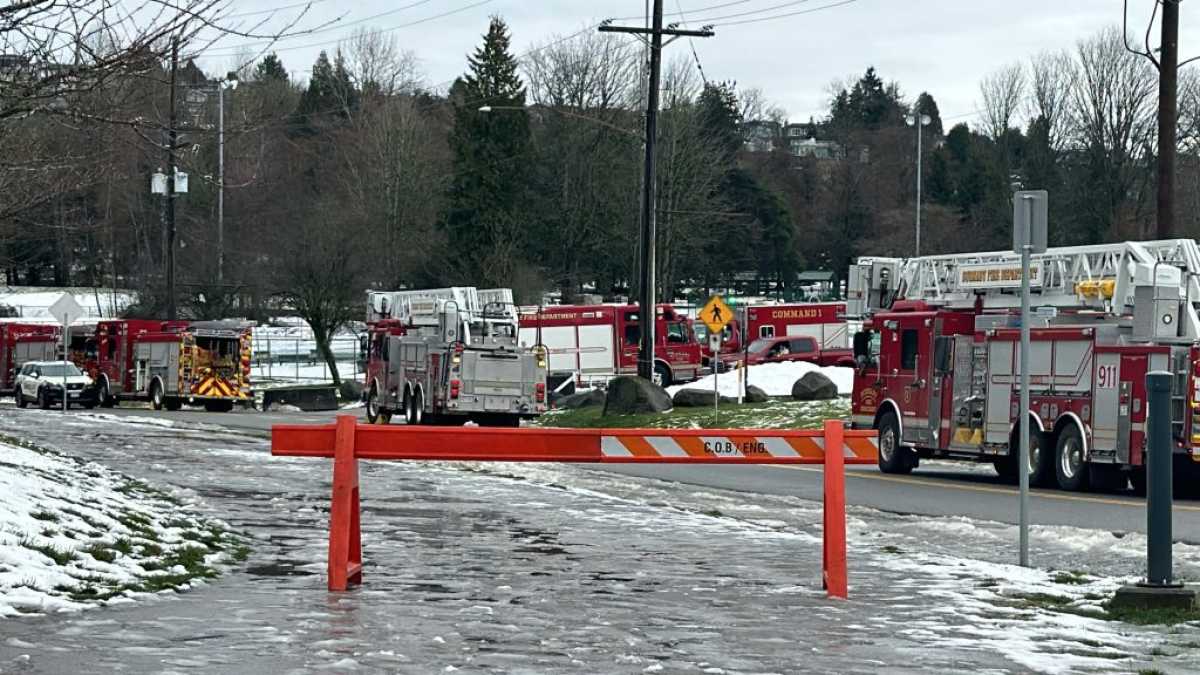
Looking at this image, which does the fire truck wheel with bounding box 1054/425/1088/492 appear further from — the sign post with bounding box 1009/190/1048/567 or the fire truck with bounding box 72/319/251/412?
the fire truck with bounding box 72/319/251/412

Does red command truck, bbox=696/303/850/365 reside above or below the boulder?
above

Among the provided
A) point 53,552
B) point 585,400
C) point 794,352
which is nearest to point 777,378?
point 585,400

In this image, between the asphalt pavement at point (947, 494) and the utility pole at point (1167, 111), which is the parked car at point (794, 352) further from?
the utility pole at point (1167, 111)

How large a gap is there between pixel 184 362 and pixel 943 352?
33.6 meters

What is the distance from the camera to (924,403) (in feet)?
89.5

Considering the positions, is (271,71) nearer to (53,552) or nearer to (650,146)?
(650,146)

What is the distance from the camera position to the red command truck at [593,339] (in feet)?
203

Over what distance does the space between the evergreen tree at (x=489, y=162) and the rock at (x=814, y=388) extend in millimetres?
41671

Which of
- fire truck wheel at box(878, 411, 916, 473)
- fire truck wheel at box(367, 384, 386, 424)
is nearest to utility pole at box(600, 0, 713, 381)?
Answer: fire truck wheel at box(367, 384, 386, 424)

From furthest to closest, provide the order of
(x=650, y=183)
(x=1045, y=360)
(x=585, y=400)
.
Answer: (x=585, y=400) < (x=650, y=183) < (x=1045, y=360)

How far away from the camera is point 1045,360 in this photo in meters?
24.2

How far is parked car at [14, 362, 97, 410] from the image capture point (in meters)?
55.6

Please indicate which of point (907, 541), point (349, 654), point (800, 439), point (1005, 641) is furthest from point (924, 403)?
point (349, 654)

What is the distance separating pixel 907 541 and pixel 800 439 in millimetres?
5303
